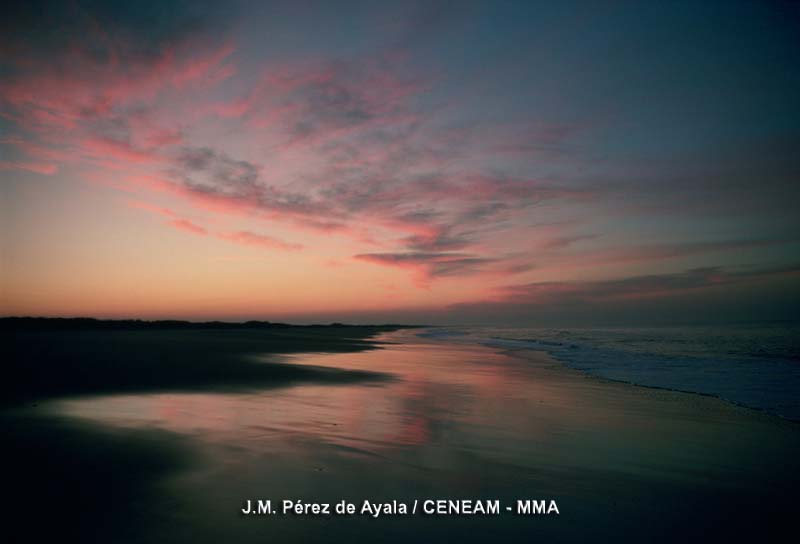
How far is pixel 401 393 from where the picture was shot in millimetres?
12977

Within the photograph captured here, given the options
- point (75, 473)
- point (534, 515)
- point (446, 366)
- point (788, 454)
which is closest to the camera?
point (534, 515)

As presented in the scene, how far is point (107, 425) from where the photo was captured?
27.1 feet

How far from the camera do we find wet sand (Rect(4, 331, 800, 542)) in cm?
469

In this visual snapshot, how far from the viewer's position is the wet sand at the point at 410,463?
4.69m

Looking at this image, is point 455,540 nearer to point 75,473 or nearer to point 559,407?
point 75,473

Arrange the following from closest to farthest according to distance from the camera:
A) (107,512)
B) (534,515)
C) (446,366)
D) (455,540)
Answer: (455,540) → (107,512) → (534,515) → (446,366)

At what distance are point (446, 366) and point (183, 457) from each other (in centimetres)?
1608

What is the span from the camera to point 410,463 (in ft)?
21.7

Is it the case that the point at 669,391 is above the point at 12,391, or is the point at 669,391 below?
below

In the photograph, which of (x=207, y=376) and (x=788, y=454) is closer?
(x=788, y=454)

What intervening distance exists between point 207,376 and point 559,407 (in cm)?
1214

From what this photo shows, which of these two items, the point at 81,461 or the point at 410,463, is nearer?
the point at 81,461

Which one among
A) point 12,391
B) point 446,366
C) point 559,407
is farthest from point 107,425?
point 446,366

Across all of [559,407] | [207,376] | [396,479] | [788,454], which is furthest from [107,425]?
[788,454]
